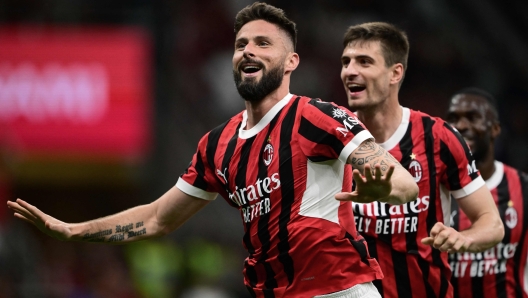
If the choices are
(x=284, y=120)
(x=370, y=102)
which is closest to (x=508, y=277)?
(x=370, y=102)

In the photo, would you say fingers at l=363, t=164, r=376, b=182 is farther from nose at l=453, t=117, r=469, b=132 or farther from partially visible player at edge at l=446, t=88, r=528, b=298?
nose at l=453, t=117, r=469, b=132

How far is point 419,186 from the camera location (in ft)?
16.9

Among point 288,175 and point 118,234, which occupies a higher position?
point 288,175

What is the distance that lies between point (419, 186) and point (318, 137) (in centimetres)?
118

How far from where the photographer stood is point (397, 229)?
5125mm

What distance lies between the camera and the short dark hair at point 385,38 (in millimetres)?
5395

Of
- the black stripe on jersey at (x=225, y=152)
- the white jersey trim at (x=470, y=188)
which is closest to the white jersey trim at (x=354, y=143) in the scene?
the black stripe on jersey at (x=225, y=152)

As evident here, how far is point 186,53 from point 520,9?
5.62 m

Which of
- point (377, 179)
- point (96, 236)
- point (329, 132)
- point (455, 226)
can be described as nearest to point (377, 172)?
point (377, 179)

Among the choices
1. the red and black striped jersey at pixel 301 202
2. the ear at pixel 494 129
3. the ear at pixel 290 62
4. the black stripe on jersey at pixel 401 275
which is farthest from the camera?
the ear at pixel 494 129

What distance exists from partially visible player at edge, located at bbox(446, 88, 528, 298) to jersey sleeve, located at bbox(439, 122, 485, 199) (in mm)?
811

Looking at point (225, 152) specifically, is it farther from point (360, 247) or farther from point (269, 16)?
point (360, 247)

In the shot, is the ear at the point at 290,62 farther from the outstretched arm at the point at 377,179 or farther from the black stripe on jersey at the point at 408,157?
the black stripe on jersey at the point at 408,157

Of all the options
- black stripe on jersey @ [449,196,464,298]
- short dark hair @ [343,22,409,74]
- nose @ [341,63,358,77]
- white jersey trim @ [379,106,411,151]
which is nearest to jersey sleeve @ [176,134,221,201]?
nose @ [341,63,358,77]
